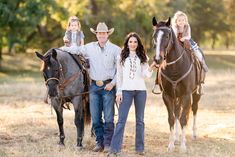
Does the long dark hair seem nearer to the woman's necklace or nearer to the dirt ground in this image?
the woman's necklace

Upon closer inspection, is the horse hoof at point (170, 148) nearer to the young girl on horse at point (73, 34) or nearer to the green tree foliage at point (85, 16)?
the young girl on horse at point (73, 34)

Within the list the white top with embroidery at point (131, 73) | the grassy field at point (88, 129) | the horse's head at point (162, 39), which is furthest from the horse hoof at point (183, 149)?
the horse's head at point (162, 39)

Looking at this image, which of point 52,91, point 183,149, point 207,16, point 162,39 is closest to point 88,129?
point 183,149

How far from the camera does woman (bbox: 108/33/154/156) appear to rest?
27.0ft

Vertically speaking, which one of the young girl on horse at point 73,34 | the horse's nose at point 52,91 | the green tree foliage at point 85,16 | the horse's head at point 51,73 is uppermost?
the green tree foliage at point 85,16

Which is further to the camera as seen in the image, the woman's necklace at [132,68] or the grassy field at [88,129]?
the grassy field at [88,129]

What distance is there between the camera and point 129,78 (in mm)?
8227

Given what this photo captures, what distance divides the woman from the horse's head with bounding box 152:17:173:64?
0.71 ft

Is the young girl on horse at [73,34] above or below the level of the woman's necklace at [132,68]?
above

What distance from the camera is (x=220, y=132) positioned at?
1144cm

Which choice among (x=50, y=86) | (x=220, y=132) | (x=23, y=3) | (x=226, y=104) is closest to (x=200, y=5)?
(x=23, y=3)

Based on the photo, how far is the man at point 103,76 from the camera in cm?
863

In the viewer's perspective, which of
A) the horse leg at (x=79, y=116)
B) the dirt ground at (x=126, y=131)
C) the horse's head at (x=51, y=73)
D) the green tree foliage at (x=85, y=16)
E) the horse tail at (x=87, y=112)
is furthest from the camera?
the green tree foliage at (x=85, y=16)

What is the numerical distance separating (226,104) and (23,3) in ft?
64.5
